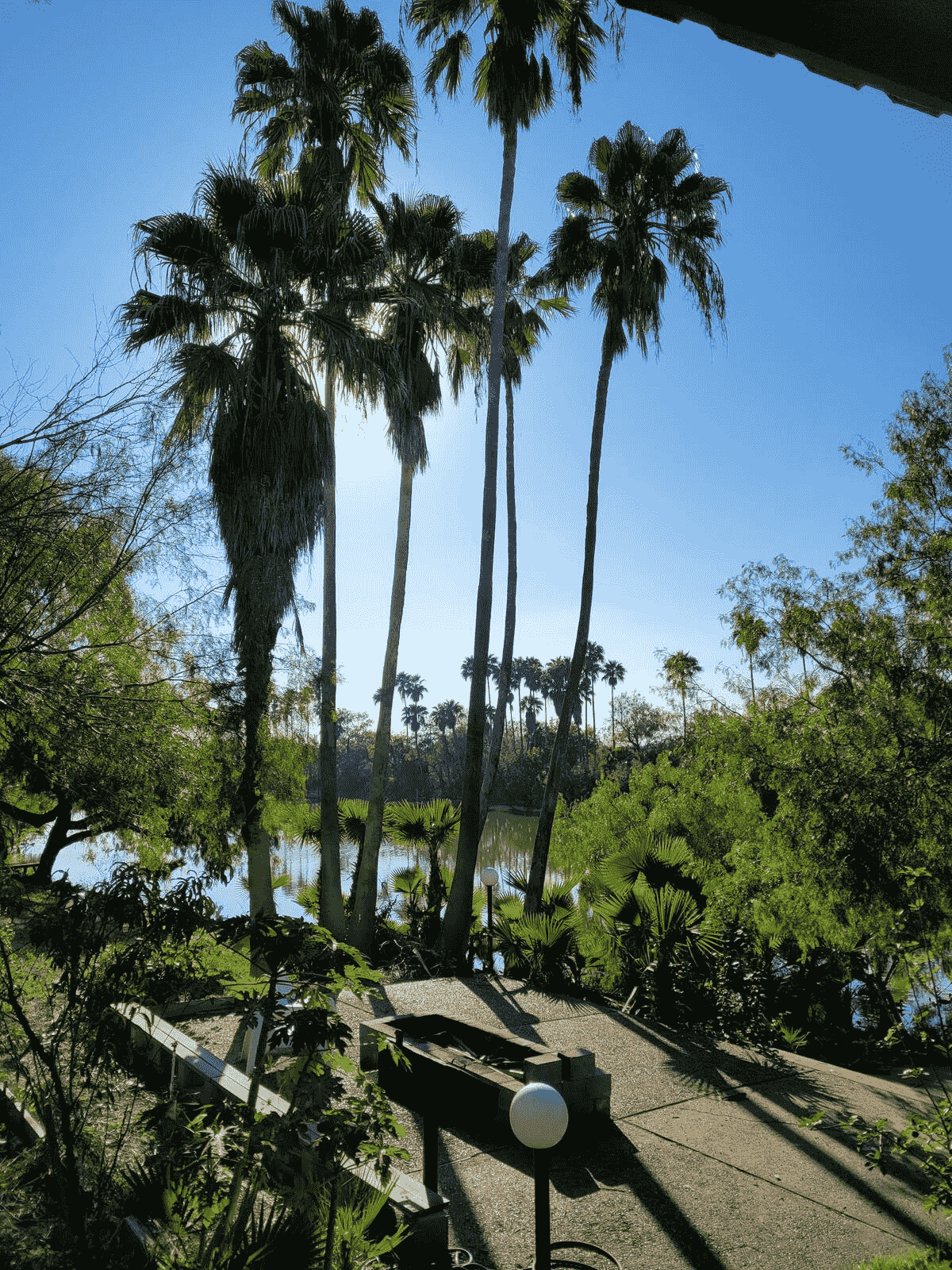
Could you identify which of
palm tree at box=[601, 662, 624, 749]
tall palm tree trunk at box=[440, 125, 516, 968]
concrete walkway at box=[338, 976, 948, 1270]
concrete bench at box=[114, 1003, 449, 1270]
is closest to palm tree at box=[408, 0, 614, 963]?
tall palm tree trunk at box=[440, 125, 516, 968]

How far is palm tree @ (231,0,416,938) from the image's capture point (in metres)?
13.6

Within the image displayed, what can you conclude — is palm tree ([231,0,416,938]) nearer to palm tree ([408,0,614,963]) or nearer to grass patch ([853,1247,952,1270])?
palm tree ([408,0,614,963])

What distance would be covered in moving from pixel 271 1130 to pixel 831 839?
370 cm

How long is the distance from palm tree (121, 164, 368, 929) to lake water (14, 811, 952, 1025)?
2.56 m

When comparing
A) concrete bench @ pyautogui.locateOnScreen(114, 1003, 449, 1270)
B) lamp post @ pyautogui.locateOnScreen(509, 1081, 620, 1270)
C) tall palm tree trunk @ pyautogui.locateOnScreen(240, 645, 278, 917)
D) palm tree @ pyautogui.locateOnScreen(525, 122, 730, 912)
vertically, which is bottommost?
concrete bench @ pyautogui.locateOnScreen(114, 1003, 449, 1270)

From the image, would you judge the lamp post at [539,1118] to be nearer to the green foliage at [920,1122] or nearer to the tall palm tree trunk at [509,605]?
the green foliage at [920,1122]

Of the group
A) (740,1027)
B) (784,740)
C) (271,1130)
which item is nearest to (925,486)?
(784,740)

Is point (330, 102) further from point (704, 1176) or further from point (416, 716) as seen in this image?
point (416, 716)

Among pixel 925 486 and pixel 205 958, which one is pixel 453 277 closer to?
pixel 925 486

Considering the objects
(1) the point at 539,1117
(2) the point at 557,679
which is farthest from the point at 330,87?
(2) the point at 557,679

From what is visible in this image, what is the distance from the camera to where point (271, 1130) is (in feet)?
10.0

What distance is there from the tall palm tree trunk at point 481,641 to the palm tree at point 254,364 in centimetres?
290

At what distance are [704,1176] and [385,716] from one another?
1067 cm

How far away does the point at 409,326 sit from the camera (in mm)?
13531
